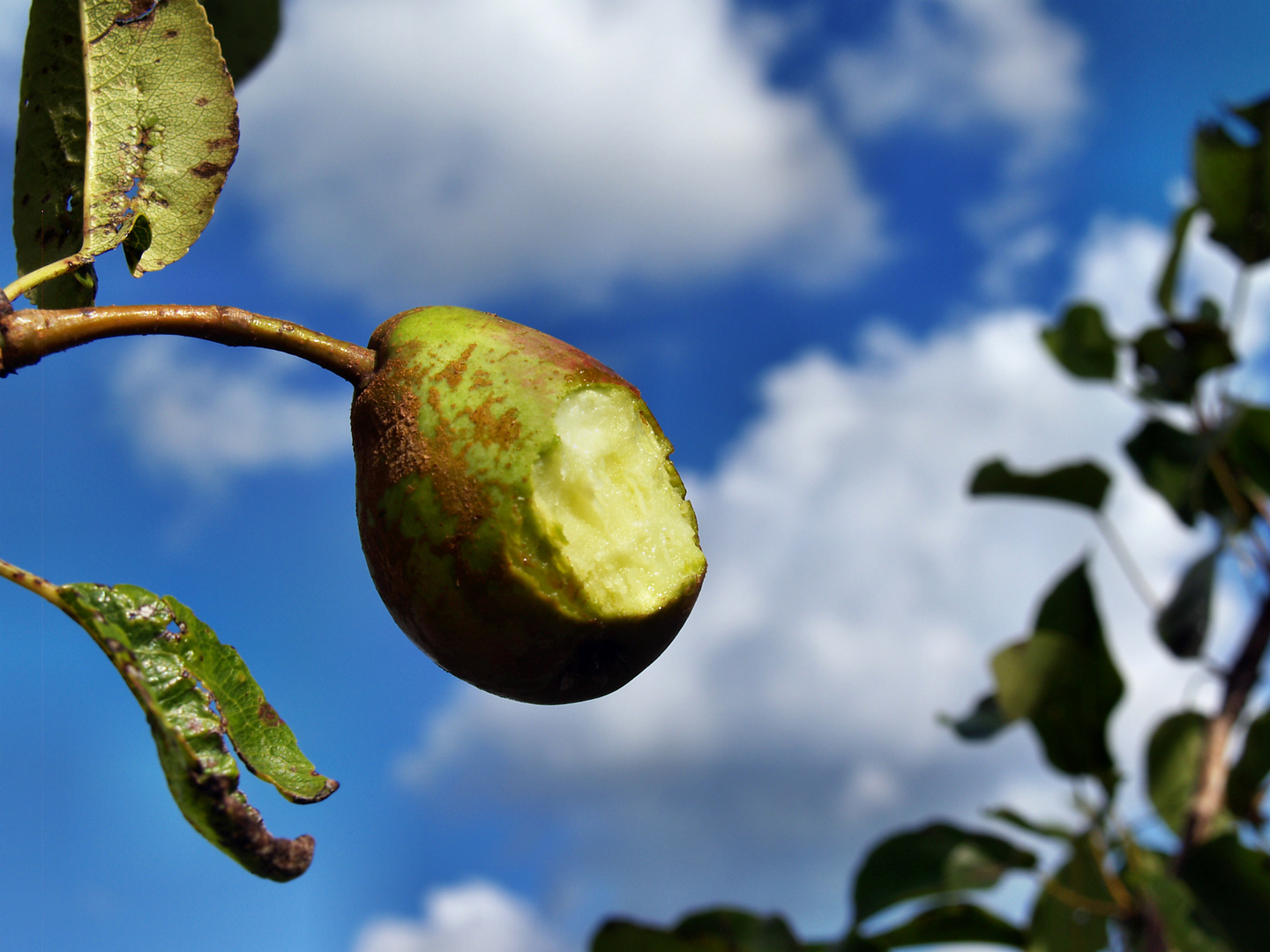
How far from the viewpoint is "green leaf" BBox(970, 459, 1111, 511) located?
2740 millimetres

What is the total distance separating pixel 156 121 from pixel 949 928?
204 cm

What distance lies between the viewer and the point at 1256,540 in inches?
97.3

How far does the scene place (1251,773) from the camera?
243 cm

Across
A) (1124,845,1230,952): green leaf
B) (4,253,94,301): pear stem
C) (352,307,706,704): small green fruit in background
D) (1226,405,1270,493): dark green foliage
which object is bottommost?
(1124,845,1230,952): green leaf

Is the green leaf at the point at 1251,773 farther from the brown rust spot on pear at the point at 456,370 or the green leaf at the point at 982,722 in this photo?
the brown rust spot on pear at the point at 456,370

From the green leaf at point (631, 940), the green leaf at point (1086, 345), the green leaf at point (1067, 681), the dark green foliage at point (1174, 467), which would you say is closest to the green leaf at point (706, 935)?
the green leaf at point (631, 940)

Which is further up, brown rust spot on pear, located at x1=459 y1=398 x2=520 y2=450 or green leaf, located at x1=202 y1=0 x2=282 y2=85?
green leaf, located at x1=202 y1=0 x2=282 y2=85

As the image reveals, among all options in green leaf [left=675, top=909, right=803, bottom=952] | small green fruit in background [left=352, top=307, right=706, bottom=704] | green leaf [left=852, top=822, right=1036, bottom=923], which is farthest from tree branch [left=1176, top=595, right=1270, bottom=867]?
small green fruit in background [left=352, top=307, right=706, bottom=704]

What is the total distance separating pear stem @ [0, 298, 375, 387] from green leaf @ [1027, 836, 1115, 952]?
2035 mm

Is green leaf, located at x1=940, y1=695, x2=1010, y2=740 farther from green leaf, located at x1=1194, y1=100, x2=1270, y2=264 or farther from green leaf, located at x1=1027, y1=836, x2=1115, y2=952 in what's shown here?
green leaf, located at x1=1194, y1=100, x2=1270, y2=264

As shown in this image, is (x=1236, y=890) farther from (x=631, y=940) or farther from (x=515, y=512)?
(x=515, y=512)

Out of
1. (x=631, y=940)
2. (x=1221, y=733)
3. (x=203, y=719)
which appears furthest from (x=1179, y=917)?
(x=203, y=719)

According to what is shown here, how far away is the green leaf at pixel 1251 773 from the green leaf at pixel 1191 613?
214mm

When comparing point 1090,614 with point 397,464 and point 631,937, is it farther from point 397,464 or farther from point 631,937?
point 397,464
